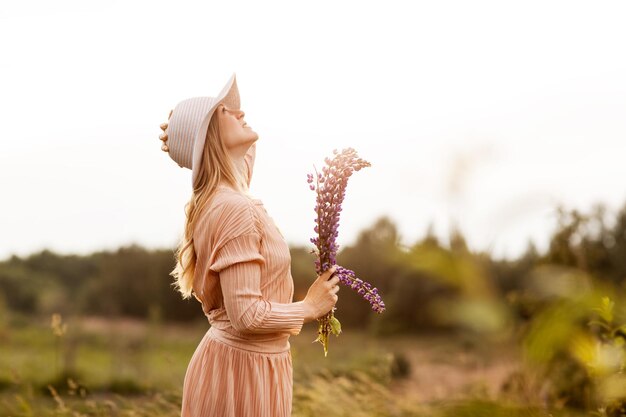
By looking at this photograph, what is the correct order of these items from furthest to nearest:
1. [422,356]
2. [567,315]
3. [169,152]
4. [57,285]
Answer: [422,356] < [57,285] < [169,152] < [567,315]

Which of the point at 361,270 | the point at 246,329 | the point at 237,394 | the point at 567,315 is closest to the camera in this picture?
the point at 567,315

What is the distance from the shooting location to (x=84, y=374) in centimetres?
1100

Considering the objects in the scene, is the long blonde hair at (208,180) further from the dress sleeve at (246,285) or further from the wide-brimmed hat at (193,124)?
the dress sleeve at (246,285)

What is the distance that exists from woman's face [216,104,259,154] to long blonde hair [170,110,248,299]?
0.7 inches

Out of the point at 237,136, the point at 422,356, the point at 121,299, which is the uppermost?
the point at 237,136

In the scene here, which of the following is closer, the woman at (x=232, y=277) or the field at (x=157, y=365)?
the woman at (x=232, y=277)

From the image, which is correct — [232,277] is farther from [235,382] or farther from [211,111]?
[211,111]

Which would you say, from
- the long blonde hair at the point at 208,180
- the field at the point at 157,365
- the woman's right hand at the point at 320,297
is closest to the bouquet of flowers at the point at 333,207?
the woman's right hand at the point at 320,297

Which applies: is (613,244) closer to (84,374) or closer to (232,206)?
(84,374)

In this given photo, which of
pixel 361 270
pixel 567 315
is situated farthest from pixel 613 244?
pixel 567 315

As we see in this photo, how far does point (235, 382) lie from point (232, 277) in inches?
15.9

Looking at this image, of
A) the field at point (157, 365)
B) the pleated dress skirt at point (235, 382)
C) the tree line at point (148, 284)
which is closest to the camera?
the pleated dress skirt at point (235, 382)

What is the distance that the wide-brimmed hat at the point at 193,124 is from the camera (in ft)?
8.50

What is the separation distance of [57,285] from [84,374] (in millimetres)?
3566
